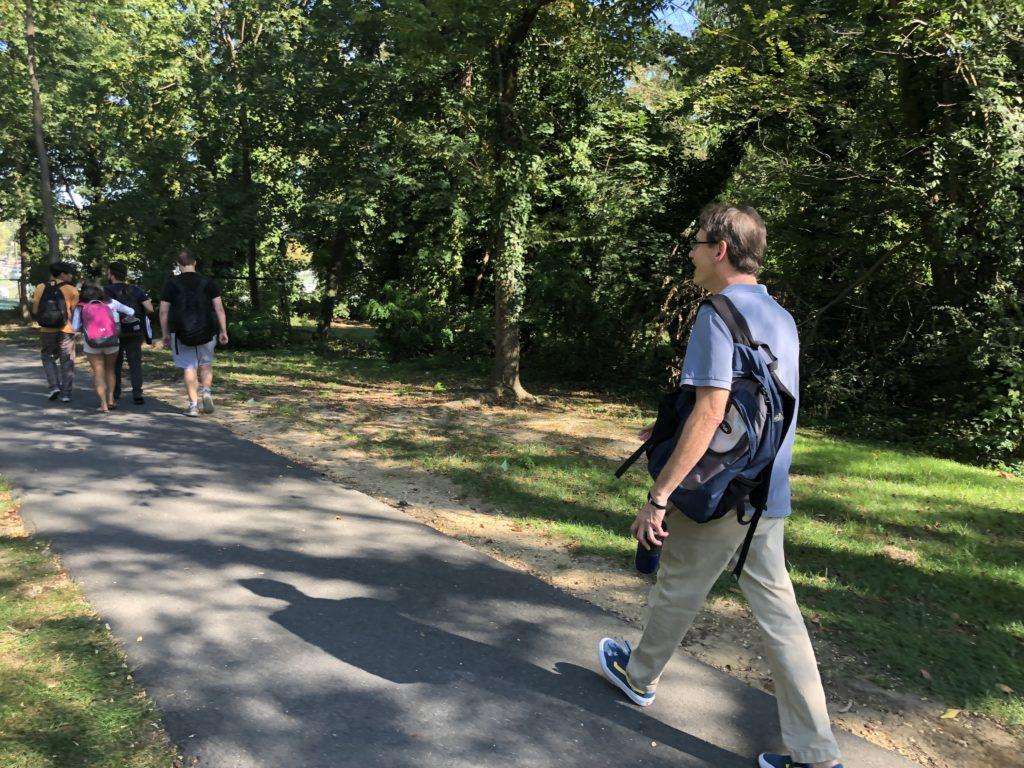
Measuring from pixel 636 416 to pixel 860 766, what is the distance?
7.85m

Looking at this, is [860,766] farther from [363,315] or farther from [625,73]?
[363,315]

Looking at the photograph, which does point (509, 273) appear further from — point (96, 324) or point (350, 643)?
point (350, 643)

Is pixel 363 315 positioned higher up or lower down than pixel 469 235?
lower down

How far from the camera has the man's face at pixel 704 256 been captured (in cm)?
266

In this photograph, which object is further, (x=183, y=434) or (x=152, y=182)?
(x=152, y=182)

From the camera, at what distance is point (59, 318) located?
8.77 meters

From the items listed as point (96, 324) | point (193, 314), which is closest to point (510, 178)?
point (193, 314)

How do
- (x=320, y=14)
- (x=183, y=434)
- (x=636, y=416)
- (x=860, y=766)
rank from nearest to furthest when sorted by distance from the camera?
(x=860, y=766) < (x=183, y=434) < (x=636, y=416) < (x=320, y=14)

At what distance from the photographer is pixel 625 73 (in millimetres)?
10242

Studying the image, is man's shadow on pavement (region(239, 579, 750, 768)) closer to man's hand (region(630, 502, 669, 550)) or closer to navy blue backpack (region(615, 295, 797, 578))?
man's hand (region(630, 502, 669, 550))

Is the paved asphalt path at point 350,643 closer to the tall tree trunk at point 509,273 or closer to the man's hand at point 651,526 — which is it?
the man's hand at point 651,526

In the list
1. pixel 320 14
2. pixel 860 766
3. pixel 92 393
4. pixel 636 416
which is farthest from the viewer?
pixel 320 14

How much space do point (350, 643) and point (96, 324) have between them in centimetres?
658

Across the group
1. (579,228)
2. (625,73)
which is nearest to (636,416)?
(579,228)
